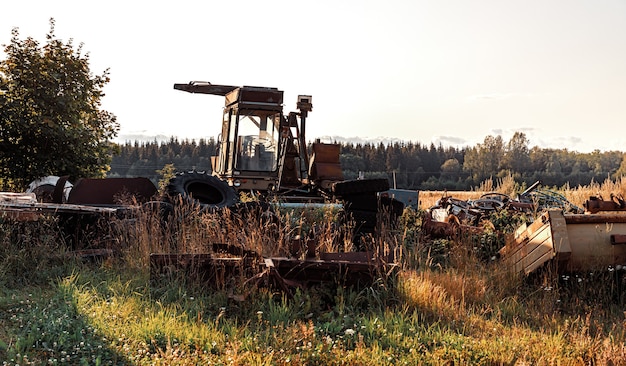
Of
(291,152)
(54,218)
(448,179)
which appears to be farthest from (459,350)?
(448,179)

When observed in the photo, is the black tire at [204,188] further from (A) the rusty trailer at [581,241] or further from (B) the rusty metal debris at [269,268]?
(A) the rusty trailer at [581,241]

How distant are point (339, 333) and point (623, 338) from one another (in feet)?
7.68

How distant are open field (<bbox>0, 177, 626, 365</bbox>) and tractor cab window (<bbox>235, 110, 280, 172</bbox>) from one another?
6.56 meters

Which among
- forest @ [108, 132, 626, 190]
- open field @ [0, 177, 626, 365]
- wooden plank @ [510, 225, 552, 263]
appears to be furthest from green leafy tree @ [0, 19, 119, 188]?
forest @ [108, 132, 626, 190]

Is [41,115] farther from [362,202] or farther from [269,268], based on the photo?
[269,268]

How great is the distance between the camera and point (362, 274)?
6.16m

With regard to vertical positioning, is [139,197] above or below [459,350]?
above

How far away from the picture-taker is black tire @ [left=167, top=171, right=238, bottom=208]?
10961mm

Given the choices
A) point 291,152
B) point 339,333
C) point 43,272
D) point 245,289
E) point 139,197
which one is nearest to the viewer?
point 339,333

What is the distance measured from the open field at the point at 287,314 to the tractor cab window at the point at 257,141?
21.5 ft

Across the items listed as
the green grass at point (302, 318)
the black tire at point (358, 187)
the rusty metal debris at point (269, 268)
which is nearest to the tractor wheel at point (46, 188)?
the green grass at point (302, 318)

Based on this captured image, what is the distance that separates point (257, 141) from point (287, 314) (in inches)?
381

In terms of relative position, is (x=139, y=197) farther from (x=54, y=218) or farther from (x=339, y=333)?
(x=339, y=333)

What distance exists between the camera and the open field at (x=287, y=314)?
15.3 feet
